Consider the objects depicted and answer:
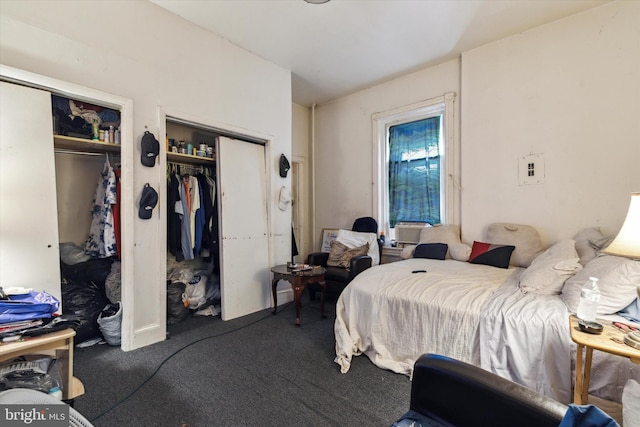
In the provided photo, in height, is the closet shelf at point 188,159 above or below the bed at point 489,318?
above

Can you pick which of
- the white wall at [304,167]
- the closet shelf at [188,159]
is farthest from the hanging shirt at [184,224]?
the white wall at [304,167]

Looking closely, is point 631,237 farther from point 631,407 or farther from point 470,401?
point 470,401

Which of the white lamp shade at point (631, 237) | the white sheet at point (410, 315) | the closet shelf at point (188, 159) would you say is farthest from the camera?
the closet shelf at point (188, 159)

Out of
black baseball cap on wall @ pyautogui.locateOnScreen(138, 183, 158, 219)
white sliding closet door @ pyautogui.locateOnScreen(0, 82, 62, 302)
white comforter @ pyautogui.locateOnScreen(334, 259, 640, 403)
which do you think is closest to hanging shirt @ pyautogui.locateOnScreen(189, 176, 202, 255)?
black baseball cap on wall @ pyautogui.locateOnScreen(138, 183, 158, 219)

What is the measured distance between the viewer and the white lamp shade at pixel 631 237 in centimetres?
134

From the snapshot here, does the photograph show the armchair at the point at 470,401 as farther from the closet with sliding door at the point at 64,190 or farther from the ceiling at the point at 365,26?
the ceiling at the point at 365,26

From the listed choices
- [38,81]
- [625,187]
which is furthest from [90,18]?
[625,187]

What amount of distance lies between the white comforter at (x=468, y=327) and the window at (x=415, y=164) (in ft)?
4.38

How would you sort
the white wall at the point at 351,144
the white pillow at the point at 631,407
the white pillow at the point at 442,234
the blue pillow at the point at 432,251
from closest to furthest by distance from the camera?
the white pillow at the point at 631,407 → the blue pillow at the point at 432,251 → the white pillow at the point at 442,234 → the white wall at the point at 351,144

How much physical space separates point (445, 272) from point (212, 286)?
2632 millimetres

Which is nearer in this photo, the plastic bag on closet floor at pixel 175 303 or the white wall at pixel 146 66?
the white wall at pixel 146 66

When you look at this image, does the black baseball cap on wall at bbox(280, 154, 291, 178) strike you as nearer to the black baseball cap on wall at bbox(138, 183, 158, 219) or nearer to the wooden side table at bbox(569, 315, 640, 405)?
the black baseball cap on wall at bbox(138, 183, 158, 219)

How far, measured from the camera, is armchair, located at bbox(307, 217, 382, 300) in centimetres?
338

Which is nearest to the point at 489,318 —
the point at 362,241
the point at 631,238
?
the point at 631,238
